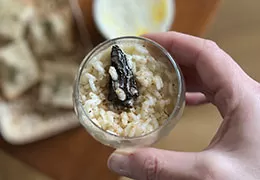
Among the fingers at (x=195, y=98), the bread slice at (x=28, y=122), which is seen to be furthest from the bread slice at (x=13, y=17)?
the fingers at (x=195, y=98)

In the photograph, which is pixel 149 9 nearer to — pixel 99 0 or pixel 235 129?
pixel 99 0

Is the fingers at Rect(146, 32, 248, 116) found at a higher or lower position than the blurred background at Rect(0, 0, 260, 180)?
higher

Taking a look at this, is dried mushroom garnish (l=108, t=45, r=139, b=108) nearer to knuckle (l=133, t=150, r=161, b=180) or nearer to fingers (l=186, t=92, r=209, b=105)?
knuckle (l=133, t=150, r=161, b=180)

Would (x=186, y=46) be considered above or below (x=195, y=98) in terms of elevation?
above

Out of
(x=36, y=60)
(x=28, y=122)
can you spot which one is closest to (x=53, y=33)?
(x=36, y=60)

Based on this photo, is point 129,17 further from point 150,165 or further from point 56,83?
point 150,165

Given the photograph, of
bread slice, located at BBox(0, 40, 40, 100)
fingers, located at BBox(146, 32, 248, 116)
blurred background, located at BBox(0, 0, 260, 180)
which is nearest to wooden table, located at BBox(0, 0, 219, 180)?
blurred background, located at BBox(0, 0, 260, 180)

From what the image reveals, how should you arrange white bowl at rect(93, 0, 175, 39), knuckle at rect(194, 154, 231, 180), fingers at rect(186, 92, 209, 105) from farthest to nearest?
white bowl at rect(93, 0, 175, 39), fingers at rect(186, 92, 209, 105), knuckle at rect(194, 154, 231, 180)
